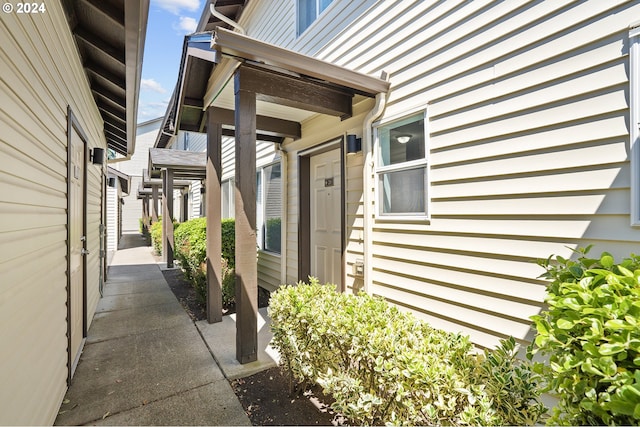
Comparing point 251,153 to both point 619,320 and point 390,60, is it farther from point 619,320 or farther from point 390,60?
point 619,320

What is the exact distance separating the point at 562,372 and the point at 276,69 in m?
2.99

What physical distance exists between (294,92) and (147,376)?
10.7 feet

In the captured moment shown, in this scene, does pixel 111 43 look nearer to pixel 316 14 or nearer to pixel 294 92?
pixel 294 92

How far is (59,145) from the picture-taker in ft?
8.56

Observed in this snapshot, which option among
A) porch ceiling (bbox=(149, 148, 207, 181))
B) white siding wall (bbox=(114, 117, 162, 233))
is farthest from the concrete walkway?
white siding wall (bbox=(114, 117, 162, 233))

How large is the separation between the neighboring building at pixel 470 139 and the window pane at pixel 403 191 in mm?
14

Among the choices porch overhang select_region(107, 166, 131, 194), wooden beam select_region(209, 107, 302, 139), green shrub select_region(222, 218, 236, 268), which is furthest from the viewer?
porch overhang select_region(107, 166, 131, 194)

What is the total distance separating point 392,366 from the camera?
1.74 meters

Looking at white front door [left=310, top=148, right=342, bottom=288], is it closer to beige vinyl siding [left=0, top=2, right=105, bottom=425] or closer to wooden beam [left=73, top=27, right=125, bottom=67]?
wooden beam [left=73, top=27, right=125, bottom=67]

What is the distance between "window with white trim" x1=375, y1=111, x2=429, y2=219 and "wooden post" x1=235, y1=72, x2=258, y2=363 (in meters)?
1.41

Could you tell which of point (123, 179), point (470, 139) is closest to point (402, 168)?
point (470, 139)

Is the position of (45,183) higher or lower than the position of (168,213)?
higher

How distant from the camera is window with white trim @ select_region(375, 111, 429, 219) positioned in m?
2.88

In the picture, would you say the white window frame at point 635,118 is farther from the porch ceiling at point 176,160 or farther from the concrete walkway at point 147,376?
the porch ceiling at point 176,160
